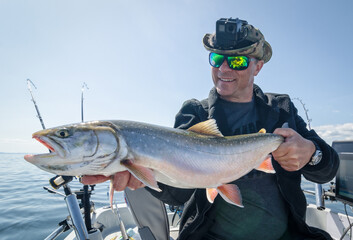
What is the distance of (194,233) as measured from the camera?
9.25 feet

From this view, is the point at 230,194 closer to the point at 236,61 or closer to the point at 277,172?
the point at 277,172

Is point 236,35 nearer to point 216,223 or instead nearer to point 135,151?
point 135,151

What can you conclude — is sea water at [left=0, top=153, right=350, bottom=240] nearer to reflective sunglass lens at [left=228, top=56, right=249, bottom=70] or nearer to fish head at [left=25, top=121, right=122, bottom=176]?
fish head at [left=25, top=121, right=122, bottom=176]

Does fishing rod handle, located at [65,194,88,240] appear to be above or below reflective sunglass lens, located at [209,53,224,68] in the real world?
below

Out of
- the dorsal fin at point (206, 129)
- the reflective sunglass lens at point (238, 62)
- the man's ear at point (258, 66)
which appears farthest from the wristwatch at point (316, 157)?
the man's ear at point (258, 66)

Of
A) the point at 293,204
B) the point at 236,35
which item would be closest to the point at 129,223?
the point at 293,204

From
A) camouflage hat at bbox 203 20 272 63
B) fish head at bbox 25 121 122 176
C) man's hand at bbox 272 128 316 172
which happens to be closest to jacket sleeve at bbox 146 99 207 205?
camouflage hat at bbox 203 20 272 63

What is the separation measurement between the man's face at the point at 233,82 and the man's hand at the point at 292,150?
4.02 feet

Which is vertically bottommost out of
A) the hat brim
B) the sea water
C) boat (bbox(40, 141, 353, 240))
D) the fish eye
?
the sea water

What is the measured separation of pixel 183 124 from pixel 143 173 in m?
1.32

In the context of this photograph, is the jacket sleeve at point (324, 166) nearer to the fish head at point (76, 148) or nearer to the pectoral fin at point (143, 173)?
the pectoral fin at point (143, 173)

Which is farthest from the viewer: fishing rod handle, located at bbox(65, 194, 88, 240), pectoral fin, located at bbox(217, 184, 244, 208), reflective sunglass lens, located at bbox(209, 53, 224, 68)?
reflective sunglass lens, located at bbox(209, 53, 224, 68)

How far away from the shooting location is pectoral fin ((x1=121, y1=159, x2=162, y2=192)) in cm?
208

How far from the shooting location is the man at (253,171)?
2.72 meters
